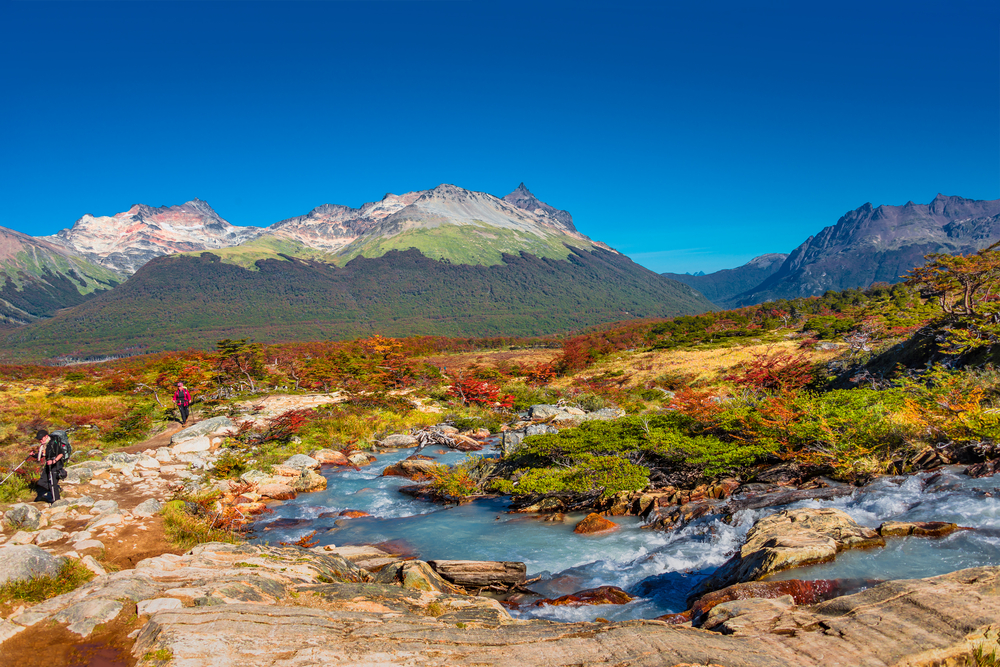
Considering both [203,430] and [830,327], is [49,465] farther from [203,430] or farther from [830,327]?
[830,327]

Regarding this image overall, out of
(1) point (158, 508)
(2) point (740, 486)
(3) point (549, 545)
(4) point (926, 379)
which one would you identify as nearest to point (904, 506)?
(2) point (740, 486)

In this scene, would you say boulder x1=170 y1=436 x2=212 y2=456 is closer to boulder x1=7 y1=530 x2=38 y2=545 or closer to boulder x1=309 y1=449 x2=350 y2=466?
boulder x1=309 y1=449 x2=350 y2=466

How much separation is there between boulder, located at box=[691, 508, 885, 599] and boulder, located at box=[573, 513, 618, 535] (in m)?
3.52

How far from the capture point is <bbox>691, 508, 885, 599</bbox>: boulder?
7023 millimetres

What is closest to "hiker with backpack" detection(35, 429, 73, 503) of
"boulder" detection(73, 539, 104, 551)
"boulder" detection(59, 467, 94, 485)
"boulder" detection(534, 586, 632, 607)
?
"boulder" detection(59, 467, 94, 485)

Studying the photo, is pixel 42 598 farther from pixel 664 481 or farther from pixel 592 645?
pixel 664 481

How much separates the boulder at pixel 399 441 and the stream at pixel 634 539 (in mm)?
8197

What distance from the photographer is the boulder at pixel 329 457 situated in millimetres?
20312

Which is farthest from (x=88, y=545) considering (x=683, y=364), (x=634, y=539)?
(x=683, y=364)

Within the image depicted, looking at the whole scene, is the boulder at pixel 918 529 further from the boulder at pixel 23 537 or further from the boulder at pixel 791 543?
the boulder at pixel 23 537

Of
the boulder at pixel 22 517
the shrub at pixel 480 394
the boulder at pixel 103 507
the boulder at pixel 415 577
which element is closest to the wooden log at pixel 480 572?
the boulder at pixel 415 577

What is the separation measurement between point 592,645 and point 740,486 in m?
9.20

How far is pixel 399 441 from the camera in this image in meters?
24.2

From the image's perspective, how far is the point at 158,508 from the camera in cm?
1180
